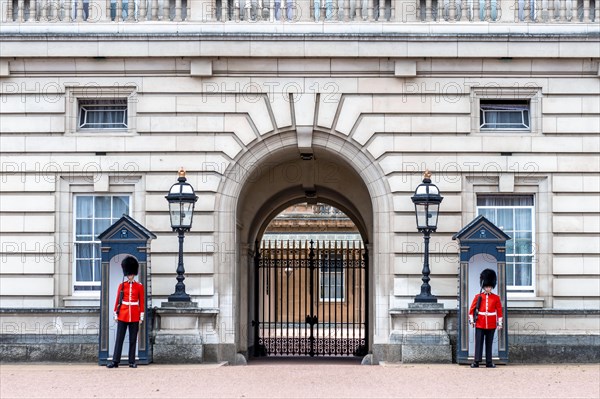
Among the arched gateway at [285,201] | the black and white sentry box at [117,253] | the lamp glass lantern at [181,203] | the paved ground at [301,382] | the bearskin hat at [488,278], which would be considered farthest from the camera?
the arched gateway at [285,201]

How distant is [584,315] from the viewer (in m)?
19.9

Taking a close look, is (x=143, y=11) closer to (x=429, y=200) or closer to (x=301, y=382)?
(x=429, y=200)

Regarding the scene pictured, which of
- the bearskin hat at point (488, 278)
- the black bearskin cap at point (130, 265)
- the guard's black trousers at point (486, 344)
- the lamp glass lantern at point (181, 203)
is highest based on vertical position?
the lamp glass lantern at point (181, 203)

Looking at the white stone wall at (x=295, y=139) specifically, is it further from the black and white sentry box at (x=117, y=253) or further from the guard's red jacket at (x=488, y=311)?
the guard's red jacket at (x=488, y=311)

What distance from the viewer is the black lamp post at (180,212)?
63.3 feet

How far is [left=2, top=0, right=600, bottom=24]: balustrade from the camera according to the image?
20.3 metres

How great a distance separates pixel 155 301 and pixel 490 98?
231 inches

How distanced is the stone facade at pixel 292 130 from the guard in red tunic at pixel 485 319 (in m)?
1.49

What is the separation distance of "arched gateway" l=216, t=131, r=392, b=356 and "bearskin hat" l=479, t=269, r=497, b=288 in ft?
5.79

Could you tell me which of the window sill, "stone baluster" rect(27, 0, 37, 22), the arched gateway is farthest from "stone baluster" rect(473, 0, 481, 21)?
"stone baluster" rect(27, 0, 37, 22)

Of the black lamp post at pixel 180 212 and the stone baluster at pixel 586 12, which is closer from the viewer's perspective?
the black lamp post at pixel 180 212

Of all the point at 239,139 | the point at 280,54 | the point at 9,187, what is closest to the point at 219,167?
the point at 239,139

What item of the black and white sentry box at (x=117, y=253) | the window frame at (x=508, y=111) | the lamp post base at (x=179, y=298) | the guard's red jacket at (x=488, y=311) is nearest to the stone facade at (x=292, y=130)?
the window frame at (x=508, y=111)

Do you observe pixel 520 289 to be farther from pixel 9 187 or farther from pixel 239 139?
pixel 9 187
